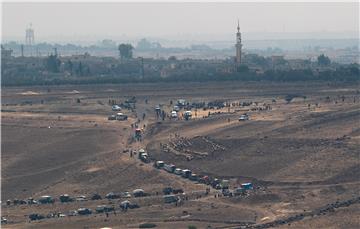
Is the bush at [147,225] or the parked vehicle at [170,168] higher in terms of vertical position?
the parked vehicle at [170,168]

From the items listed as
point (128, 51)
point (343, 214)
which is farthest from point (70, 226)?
point (128, 51)

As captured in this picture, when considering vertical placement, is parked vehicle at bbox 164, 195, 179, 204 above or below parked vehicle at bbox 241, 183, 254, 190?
below

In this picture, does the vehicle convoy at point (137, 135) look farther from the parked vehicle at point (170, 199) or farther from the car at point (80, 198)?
the parked vehicle at point (170, 199)

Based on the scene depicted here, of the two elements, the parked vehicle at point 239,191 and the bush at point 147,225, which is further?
the parked vehicle at point 239,191

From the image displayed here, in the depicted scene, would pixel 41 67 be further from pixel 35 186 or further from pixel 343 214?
pixel 343 214

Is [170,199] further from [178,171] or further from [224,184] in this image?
[178,171]

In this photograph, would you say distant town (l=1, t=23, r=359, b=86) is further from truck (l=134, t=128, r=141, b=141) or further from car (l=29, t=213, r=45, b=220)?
car (l=29, t=213, r=45, b=220)

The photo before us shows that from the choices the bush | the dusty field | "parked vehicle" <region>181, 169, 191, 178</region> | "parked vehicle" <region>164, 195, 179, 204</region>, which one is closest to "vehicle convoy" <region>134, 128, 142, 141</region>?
the dusty field

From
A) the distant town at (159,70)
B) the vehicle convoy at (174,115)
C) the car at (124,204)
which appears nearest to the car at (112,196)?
the car at (124,204)

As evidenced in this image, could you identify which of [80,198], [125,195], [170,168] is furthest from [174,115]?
[80,198]
